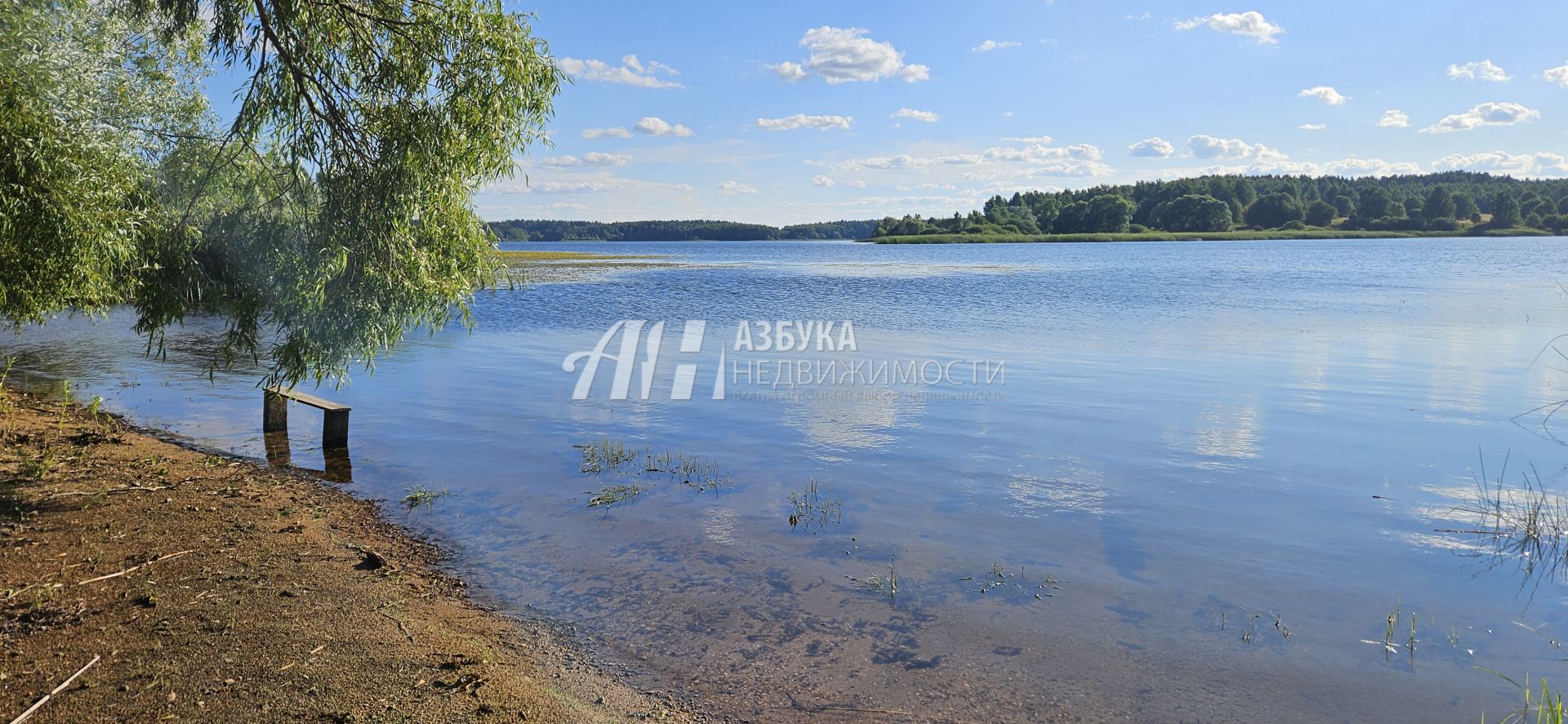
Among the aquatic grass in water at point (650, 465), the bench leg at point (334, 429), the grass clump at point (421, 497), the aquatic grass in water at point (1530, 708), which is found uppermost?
the bench leg at point (334, 429)

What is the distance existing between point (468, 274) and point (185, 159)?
3.87 meters

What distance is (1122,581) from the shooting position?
29.3 feet

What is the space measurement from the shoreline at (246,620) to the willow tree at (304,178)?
1.90 meters

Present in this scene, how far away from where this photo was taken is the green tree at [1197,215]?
517 feet

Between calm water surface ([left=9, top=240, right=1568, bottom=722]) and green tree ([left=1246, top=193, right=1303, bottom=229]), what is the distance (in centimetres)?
14934

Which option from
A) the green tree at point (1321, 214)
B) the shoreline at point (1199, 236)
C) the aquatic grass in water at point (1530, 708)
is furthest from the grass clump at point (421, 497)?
the green tree at point (1321, 214)

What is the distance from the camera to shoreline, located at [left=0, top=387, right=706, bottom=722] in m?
5.60

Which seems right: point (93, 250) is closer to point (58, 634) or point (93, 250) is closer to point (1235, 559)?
point (58, 634)

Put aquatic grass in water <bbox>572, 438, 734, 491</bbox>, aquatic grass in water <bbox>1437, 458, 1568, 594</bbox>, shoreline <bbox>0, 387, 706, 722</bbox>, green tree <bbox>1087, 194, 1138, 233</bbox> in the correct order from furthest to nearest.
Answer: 1. green tree <bbox>1087, 194, 1138, 233</bbox>
2. aquatic grass in water <bbox>572, 438, 734, 491</bbox>
3. aquatic grass in water <bbox>1437, 458, 1568, 594</bbox>
4. shoreline <bbox>0, 387, 706, 722</bbox>

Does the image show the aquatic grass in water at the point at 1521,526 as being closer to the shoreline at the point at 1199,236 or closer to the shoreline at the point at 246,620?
the shoreline at the point at 246,620

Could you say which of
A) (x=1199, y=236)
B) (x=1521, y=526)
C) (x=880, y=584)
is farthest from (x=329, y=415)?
(x=1199, y=236)

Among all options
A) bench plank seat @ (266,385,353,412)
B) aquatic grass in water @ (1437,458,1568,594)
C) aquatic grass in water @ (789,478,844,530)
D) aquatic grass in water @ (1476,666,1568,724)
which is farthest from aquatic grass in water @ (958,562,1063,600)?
bench plank seat @ (266,385,353,412)

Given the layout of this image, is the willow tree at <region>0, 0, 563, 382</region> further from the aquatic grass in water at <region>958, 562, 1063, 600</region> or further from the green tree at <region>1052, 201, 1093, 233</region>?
the green tree at <region>1052, 201, 1093, 233</region>

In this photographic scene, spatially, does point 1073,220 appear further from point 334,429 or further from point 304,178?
point 304,178
